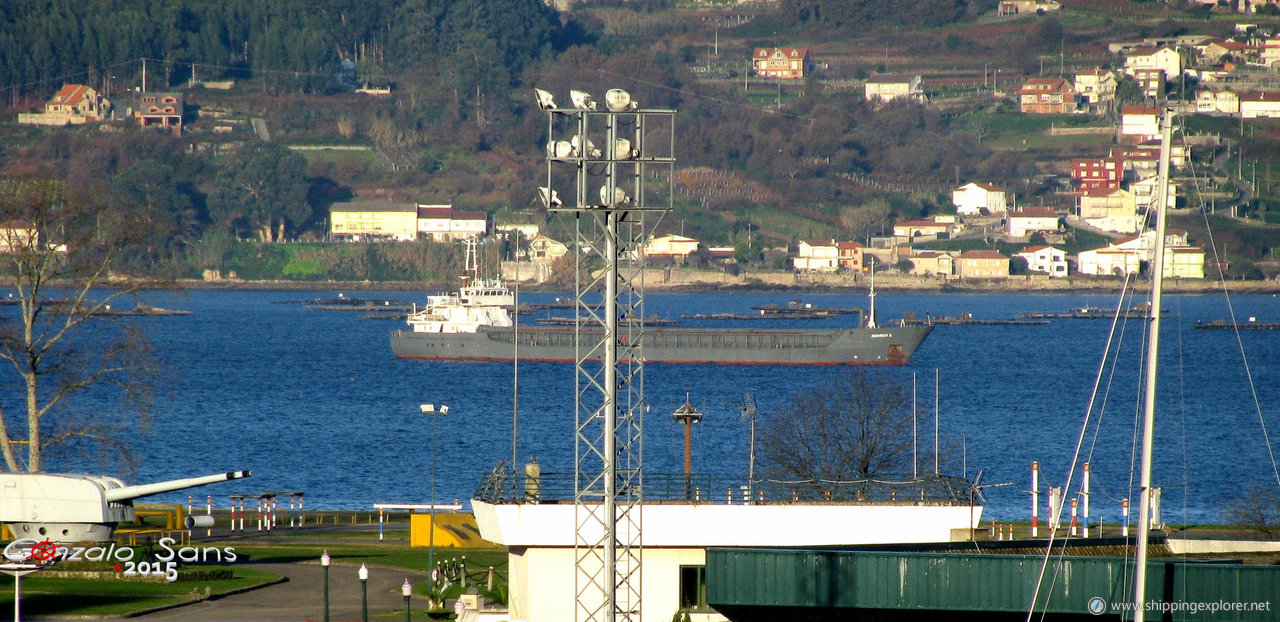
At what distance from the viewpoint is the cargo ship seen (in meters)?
102

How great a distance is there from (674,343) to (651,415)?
105 ft

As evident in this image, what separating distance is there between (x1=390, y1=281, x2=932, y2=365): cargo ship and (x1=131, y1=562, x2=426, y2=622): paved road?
71379 mm

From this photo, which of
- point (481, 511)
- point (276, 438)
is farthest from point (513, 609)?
point (276, 438)

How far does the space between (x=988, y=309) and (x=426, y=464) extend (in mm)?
145419

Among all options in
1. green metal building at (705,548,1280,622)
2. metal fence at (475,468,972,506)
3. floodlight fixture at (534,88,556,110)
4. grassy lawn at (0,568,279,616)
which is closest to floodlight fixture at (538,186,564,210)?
floodlight fixture at (534,88,556,110)

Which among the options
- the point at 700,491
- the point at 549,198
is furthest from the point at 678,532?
the point at 549,198

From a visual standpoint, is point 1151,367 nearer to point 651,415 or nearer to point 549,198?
point 549,198

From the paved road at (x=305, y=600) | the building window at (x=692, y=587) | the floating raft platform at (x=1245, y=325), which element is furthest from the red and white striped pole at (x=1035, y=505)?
the floating raft platform at (x=1245, y=325)

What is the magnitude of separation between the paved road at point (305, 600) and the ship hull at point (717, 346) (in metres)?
71.6

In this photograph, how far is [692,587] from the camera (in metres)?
22.5

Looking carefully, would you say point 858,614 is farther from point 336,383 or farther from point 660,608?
point 336,383

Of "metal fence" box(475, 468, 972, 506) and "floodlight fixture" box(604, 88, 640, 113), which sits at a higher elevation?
"floodlight fixture" box(604, 88, 640, 113)

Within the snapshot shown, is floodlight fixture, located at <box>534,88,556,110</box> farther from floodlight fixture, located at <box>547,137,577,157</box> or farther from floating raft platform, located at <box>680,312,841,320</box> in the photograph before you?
floating raft platform, located at <box>680,312,841,320</box>

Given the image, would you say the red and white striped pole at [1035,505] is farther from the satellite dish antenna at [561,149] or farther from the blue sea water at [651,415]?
the satellite dish antenna at [561,149]
